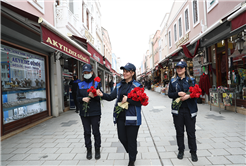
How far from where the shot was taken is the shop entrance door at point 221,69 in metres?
7.76

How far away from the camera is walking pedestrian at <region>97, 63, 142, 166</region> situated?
2516 millimetres

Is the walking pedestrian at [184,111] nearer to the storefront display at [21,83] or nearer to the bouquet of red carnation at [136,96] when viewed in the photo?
the bouquet of red carnation at [136,96]

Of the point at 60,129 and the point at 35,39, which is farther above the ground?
the point at 35,39

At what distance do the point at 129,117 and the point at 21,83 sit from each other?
16.6ft

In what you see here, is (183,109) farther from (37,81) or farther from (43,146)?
(37,81)

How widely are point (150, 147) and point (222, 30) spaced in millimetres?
4994

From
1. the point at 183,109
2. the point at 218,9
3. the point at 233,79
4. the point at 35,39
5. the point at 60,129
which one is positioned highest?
the point at 218,9

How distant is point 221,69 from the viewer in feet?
26.3

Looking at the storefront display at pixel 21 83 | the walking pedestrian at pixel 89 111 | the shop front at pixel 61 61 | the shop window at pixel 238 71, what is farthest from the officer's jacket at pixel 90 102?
the shop window at pixel 238 71

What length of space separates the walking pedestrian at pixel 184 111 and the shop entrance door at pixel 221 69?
20.0 feet

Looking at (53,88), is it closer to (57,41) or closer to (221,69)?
(57,41)

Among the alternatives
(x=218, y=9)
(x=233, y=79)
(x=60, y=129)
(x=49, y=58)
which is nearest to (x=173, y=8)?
(x=218, y=9)

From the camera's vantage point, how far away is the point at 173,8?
16344 mm

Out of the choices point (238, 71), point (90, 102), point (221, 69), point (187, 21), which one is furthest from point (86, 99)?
point (187, 21)
